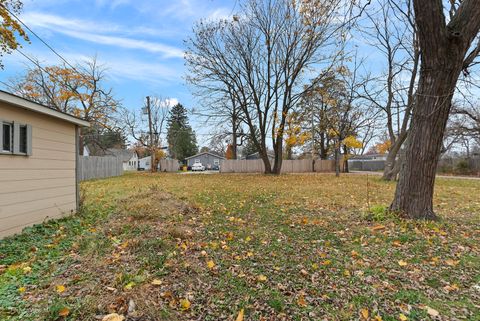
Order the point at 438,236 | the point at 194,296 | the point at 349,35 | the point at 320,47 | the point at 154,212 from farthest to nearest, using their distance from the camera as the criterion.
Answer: the point at 320,47, the point at 349,35, the point at 154,212, the point at 438,236, the point at 194,296

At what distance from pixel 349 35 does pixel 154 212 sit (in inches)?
210

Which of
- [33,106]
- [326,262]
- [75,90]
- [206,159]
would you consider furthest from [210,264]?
[206,159]

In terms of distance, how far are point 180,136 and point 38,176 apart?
132 ft

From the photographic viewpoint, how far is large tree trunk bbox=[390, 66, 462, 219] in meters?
3.98

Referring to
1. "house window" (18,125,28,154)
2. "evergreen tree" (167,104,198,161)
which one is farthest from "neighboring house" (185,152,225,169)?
"house window" (18,125,28,154)

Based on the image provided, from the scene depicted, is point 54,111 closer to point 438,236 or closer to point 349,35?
point 349,35

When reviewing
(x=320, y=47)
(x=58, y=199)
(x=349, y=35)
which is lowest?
(x=58, y=199)

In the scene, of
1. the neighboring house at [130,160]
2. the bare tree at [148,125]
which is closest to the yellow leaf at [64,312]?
the bare tree at [148,125]

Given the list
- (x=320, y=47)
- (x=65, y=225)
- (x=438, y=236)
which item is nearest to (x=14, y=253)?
(x=65, y=225)

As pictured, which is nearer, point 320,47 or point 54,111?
point 54,111

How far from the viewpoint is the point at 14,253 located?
10.9ft

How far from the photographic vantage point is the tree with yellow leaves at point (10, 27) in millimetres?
6668

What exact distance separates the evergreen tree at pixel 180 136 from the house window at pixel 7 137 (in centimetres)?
3781

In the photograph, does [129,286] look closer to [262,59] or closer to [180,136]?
[262,59]
